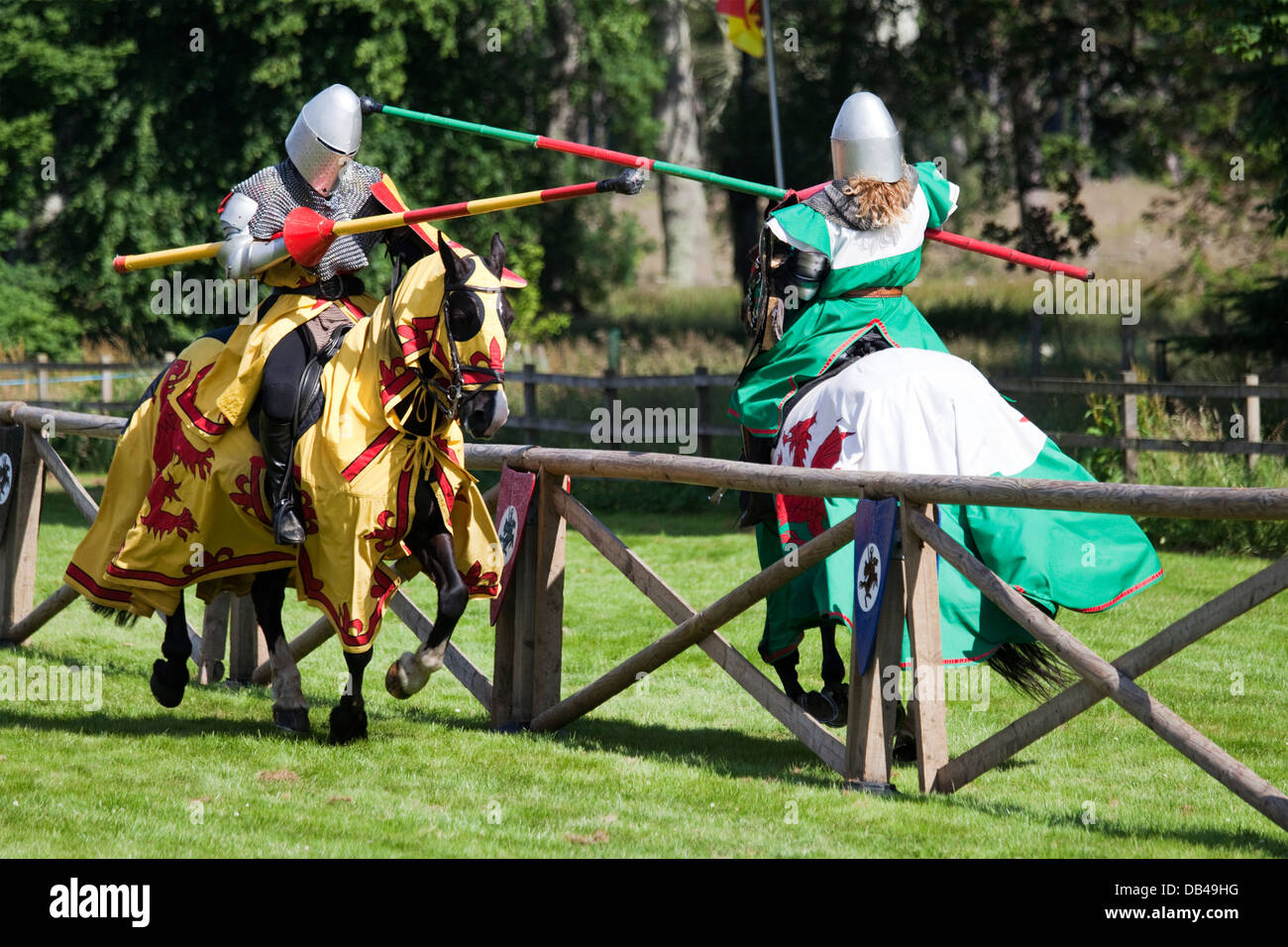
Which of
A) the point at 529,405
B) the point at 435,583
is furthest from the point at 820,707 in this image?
the point at 529,405

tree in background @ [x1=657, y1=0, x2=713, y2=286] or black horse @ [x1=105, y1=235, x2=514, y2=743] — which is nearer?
black horse @ [x1=105, y1=235, x2=514, y2=743]

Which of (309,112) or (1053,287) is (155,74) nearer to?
(1053,287)

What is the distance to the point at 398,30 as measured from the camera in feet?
68.7

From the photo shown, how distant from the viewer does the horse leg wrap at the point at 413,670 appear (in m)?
5.91

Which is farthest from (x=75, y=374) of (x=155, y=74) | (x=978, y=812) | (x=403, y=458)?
(x=978, y=812)

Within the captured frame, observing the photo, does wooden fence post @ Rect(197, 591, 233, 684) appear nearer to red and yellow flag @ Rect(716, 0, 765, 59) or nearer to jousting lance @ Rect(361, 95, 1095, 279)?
jousting lance @ Rect(361, 95, 1095, 279)

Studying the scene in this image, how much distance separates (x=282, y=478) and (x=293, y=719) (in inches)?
41.0

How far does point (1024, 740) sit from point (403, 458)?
2398 mm

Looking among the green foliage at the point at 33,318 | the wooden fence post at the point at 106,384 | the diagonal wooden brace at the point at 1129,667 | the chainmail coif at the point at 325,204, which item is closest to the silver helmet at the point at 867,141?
the chainmail coif at the point at 325,204

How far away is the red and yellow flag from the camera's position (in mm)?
17234

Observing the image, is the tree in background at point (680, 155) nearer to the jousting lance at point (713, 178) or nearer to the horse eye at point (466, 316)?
the jousting lance at point (713, 178)

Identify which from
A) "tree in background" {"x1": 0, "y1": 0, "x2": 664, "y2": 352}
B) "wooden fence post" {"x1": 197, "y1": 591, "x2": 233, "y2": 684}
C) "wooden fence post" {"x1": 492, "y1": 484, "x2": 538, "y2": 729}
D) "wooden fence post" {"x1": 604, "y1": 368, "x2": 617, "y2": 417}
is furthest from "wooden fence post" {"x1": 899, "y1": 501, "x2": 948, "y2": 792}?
"tree in background" {"x1": 0, "y1": 0, "x2": 664, "y2": 352}

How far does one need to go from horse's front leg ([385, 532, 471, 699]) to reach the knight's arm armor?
1.23 meters

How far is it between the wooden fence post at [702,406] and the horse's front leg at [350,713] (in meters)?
8.59
